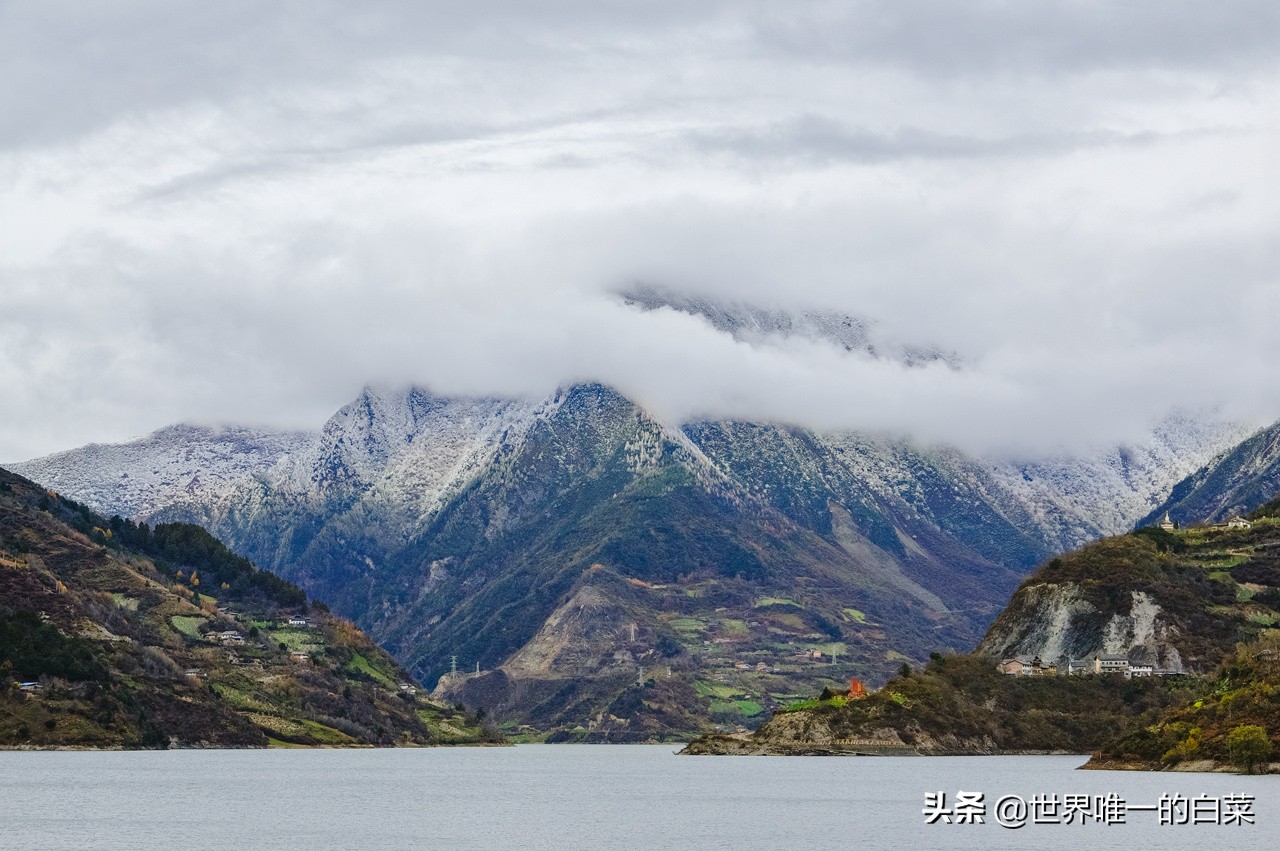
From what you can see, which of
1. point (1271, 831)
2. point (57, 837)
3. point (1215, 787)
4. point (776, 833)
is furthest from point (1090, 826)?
point (57, 837)

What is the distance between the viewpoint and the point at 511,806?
19875 cm

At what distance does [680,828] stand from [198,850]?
4477 cm

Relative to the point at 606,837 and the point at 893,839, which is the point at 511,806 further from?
the point at 893,839

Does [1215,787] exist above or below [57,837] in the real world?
below

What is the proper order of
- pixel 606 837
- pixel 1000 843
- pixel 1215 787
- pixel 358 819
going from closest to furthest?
pixel 1000 843
pixel 606 837
pixel 358 819
pixel 1215 787

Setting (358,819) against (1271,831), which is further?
(358,819)

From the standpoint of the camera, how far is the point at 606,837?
515ft

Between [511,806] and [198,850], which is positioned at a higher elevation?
[198,850]

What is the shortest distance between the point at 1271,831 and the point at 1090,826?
53.4 feet

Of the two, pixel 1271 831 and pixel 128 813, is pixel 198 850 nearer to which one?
pixel 128 813

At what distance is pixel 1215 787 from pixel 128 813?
10947 cm

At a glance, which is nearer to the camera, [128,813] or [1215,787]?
A: [128,813]

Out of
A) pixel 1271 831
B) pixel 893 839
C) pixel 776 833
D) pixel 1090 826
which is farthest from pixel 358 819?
pixel 1271 831

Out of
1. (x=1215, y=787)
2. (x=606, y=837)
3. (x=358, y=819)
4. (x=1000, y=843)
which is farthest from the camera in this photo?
(x=1215, y=787)
